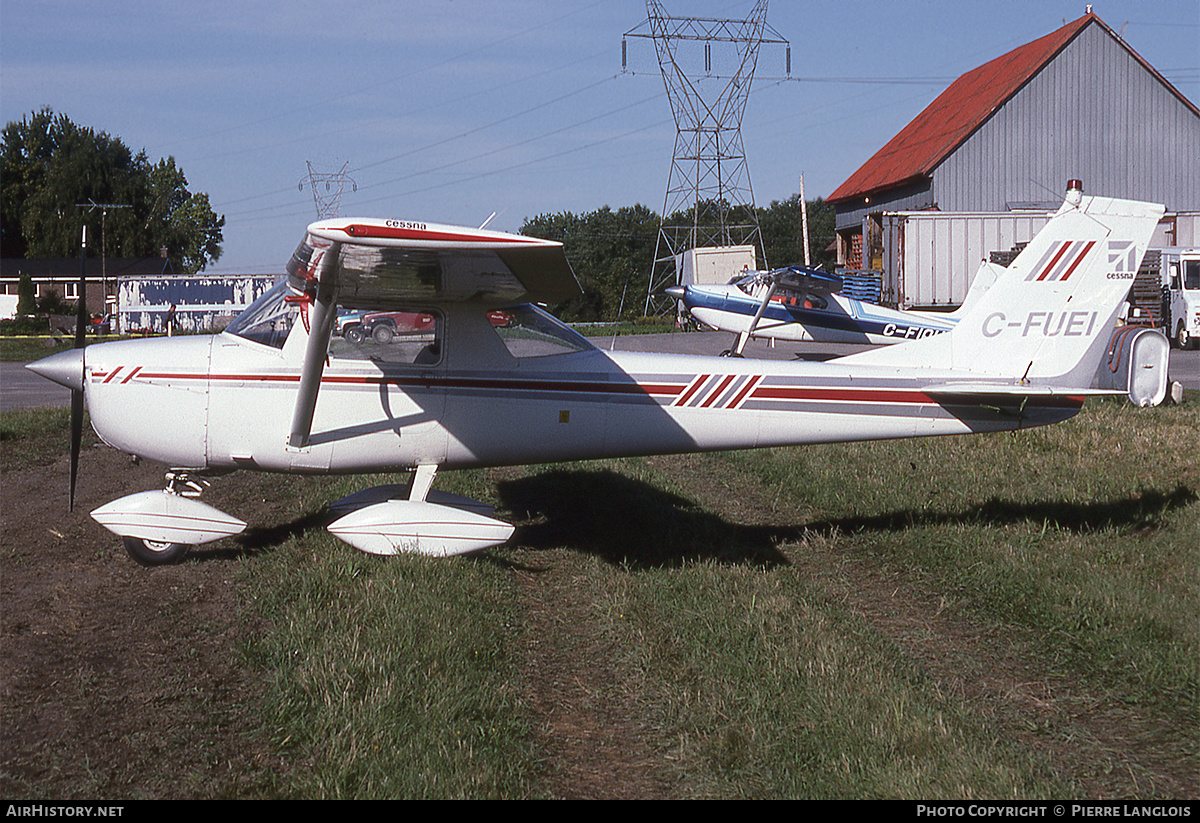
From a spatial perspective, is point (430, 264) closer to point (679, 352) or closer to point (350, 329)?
point (350, 329)

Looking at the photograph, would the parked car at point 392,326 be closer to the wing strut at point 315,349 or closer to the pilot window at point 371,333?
the pilot window at point 371,333

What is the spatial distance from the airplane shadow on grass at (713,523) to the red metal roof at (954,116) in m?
29.6

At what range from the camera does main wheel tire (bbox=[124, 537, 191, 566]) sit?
21.9 feet

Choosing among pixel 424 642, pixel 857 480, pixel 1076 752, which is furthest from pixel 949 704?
pixel 857 480

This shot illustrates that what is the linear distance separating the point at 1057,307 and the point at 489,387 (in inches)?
171

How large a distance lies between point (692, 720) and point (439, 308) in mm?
3671

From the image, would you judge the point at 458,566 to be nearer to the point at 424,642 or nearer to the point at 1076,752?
the point at 424,642

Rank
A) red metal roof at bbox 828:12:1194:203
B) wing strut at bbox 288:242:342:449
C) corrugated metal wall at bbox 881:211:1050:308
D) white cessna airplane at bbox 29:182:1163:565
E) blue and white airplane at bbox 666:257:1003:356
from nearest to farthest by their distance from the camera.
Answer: wing strut at bbox 288:242:342:449
white cessna airplane at bbox 29:182:1163:565
blue and white airplane at bbox 666:257:1003:356
corrugated metal wall at bbox 881:211:1050:308
red metal roof at bbox 828:12:1194:203

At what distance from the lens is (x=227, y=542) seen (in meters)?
7.35

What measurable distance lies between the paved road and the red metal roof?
1118cm

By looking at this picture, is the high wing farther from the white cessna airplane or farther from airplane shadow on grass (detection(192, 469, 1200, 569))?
airplane shadow on grass (detection(192, 469, 1200, 569))

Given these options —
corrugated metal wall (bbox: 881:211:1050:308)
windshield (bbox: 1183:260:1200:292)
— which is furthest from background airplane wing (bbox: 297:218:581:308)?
windshield (bbox: 1183:260:1200:292)

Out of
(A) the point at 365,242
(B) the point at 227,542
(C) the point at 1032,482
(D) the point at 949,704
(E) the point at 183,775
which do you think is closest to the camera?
(E) the point at 183,775

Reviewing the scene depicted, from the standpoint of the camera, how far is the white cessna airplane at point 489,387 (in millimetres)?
6520
